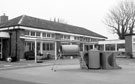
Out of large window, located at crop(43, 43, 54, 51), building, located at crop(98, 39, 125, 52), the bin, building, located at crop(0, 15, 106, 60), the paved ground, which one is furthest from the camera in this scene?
building, located at crop(98, 39, 125, 52)

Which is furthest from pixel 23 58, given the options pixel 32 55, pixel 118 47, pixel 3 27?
pixel 118 47

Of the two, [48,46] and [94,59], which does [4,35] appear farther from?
[94,59]

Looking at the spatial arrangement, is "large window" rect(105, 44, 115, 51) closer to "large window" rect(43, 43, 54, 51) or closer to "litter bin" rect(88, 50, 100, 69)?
"large window" rect(43, 43, 54, 51)

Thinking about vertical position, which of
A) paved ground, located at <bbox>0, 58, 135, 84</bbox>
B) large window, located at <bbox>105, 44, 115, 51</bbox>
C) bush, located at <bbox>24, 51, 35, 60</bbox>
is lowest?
paved ground, located at <bbox>0, 58, 135, 84</bbox>

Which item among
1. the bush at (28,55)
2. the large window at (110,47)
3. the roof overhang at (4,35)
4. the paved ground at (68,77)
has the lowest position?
the paved ground at (68,77)

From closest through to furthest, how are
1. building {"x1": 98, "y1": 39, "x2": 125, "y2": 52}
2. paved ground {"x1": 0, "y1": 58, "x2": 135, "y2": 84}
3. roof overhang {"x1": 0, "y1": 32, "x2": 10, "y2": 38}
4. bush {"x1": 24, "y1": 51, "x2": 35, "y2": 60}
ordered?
paved ground {"x1": 0, "y1": 58, "x2": 135, "y2": 84}
roof overhang {"x1": 0, "y1": 32, "x2": 10, "y2": 38}
bush {"x1": 24, "y1": 51, "x2": 35, "y2": 60}
building {"x1": 98, "y1": 39, "x2": 125, "y2": 52}

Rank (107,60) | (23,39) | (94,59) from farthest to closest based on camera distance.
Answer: (23,39) < (107,60) < (94,59)

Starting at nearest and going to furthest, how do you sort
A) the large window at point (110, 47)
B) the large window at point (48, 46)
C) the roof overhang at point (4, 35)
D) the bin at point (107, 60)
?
1. the bin at point (107, 60)
2. the roof overhang at point (4, 35)
3. the large window at point (48, 46)
4. the large window at point (110, 47)

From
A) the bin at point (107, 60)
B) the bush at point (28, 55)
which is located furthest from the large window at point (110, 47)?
the bin at point (107, 60)

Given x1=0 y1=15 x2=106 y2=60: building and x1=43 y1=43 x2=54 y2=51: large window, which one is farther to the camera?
x1=43 y1=43 x2=54 y2=51: large window

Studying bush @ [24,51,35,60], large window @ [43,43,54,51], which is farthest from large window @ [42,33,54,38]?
bush @ [24,51,35,60]

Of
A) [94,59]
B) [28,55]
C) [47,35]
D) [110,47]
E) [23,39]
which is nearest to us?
[94,59]

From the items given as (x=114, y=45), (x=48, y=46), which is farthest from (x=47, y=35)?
(x=114, y=45)

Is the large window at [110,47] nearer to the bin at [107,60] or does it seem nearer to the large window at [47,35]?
the large window at [47,35]
